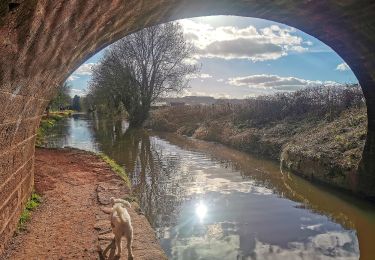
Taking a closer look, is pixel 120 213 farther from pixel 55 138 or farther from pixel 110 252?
pixel 55 138

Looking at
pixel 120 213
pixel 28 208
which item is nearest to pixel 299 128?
pixel 28 208

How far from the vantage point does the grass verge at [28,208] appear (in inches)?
263

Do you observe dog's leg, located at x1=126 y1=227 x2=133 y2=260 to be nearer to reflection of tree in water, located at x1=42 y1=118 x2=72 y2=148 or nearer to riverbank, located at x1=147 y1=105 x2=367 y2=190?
riverbank, located at x1=147 y1=105 x2=367 y2=190

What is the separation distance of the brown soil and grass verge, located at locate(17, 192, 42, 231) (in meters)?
0.09

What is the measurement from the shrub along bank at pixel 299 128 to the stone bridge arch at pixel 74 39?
2159 mm

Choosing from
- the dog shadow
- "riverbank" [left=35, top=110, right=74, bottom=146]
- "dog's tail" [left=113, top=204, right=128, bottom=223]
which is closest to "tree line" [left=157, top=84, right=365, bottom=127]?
"riverbank" [left=35, top=110, right=74, bottom=146]

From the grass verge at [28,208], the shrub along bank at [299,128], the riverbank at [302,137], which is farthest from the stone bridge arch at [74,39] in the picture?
the shrub along bank at [299,128]

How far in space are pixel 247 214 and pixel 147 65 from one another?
3242cm

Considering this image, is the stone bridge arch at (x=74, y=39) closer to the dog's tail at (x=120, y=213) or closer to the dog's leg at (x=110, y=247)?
the dog's leg at (x=110, y=247)

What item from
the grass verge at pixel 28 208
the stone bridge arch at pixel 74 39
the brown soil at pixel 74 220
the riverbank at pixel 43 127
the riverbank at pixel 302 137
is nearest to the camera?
the stone bridge arch at pixel 74 39

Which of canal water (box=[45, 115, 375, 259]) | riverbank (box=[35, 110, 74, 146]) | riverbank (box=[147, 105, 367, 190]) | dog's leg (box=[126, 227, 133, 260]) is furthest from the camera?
riverbank (box=[35, 110, 74, 146])

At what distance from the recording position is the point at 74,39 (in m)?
4.84

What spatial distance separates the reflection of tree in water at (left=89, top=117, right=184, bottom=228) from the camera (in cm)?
998

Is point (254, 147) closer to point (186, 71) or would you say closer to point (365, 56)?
point (365, 56)
